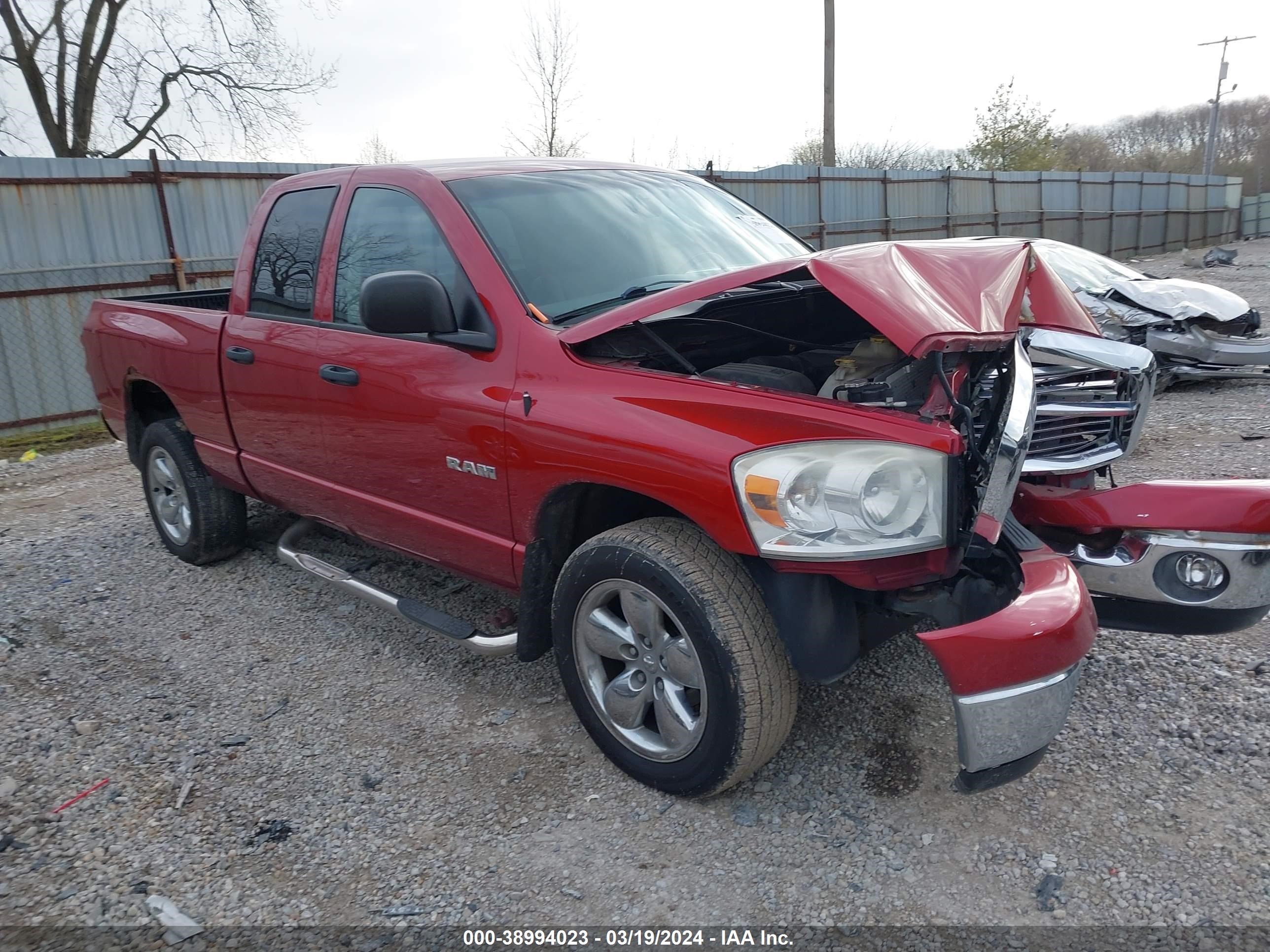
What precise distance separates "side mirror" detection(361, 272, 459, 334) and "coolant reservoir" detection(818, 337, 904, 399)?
1232 mm

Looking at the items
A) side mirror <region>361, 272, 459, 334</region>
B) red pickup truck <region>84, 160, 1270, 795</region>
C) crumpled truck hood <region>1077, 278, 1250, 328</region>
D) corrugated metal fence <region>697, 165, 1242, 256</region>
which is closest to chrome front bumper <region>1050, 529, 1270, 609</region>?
red pickup truck <region>84, 160, 1270, 795</region>

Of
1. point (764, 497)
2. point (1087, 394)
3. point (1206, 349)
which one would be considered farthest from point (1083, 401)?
point (1206, 349)

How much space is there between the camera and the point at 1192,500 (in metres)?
2.89

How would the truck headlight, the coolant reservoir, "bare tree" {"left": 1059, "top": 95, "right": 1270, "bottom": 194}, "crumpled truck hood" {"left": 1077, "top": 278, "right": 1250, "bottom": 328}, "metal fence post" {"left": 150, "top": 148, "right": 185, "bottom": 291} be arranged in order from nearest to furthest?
the truck headlight → the coolant reservoir → "crumpled truck hood" {"left": 1077, "top": 278, "right": 1250, "bottom": 328} → "metal fence post" {"left": 150, "top": 148, "right": 185, "bottom": 291} → "bare tree" {"left": 1059, "top": 95, "right": 1270, "bottom": 194}

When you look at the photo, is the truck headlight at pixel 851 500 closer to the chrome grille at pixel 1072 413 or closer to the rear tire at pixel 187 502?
the chrome grille at pixel 1072 413

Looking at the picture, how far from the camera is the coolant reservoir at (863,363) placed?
2.78 meters

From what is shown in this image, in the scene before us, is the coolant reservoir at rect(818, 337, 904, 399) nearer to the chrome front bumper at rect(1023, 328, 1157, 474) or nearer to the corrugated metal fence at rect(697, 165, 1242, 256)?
the chrome front bumper at rect(1023, 328, 1157, 474)

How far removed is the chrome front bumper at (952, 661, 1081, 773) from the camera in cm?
218

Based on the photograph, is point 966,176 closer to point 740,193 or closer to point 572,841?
point 740,193

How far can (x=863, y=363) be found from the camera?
2861 millimetres

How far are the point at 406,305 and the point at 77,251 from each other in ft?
27.9

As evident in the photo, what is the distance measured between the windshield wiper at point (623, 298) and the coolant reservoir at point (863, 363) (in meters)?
0.60

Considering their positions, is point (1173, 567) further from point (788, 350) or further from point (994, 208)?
point (994, 208)

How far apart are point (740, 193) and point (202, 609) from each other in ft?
42.9
